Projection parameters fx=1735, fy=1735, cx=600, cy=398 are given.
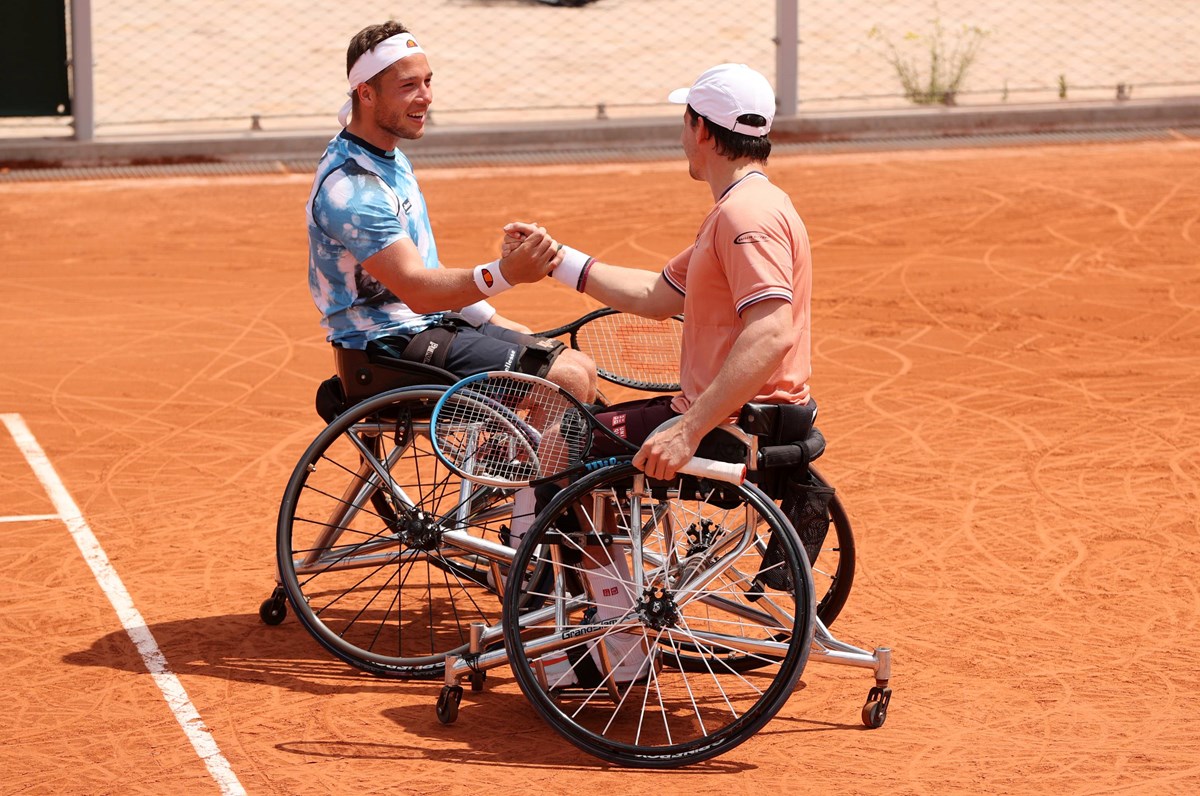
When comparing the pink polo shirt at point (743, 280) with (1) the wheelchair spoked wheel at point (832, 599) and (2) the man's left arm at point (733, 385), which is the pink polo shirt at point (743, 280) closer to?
(2) the man's left arm at point (733, 385)

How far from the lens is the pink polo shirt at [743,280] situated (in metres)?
5.02

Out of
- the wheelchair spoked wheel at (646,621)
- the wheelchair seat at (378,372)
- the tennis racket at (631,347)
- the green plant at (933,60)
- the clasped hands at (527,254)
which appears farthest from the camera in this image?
the green plant at (933,60)

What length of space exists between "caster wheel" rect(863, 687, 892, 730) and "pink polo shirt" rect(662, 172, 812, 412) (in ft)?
3.14

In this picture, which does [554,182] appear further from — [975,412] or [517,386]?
[517,386]

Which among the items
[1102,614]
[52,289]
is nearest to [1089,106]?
[52,289]

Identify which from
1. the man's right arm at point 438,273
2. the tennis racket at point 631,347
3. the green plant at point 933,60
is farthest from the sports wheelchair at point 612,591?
the green plant at point 933,60

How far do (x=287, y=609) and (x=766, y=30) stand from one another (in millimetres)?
14054

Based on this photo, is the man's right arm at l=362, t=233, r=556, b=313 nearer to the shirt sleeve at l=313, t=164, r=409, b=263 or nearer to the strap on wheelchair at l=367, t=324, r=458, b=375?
the shirt sleeve at l=313, t=164, r=409, b=263

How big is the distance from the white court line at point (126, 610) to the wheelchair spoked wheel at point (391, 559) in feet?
1.65

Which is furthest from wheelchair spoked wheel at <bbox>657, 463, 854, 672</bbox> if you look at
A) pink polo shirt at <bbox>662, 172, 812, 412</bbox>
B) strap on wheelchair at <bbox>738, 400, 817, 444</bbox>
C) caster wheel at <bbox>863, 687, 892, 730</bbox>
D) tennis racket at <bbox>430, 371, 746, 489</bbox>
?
tennis racket at <bbox>430, 371, 746, 489</bbox>

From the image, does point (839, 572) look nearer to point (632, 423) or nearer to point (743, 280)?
point (632, 423)

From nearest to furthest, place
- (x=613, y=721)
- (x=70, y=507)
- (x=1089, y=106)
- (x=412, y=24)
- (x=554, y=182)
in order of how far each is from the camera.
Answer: (x=613, y=721) < (x=70, y=507) < (x=554, y=182) < (x=1089, y=106) < (x=412, y=24)

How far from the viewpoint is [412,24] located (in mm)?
19062

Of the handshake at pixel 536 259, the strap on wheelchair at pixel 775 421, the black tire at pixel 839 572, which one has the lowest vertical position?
the black tire at pixel 839 572
